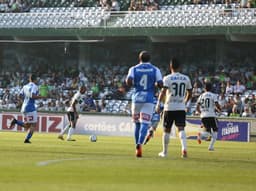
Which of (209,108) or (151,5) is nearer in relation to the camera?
(209,108)

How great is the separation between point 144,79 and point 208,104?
7.82 meters

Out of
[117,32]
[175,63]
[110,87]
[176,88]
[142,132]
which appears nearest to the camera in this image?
[142,132]

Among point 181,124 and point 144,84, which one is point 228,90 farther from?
point 144,84

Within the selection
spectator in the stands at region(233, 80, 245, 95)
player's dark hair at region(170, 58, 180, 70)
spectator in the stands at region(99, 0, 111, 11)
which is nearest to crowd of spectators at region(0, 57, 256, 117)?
spectator in the stands at region(233, 80, 245, 95)

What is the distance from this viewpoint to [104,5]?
161 feet

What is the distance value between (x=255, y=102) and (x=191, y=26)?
24.4ft

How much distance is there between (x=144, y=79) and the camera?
18.3 m

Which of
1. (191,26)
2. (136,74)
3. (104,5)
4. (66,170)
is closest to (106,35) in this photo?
(104,5)

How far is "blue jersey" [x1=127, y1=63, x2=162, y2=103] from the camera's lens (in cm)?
1830

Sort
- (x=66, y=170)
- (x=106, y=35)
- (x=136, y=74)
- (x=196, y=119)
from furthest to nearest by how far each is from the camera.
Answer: (x=106, y=35) → (x=196, y=119) → (x=136, y=74) → (x=66, y=170)

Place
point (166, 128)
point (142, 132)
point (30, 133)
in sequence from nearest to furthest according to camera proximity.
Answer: point (142, 132) < point (166, 128) < point (30, 133)

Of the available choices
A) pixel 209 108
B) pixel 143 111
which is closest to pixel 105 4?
pixel 209 108

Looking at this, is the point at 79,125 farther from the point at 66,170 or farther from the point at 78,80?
the point at 66,170

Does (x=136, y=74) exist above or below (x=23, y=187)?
above
